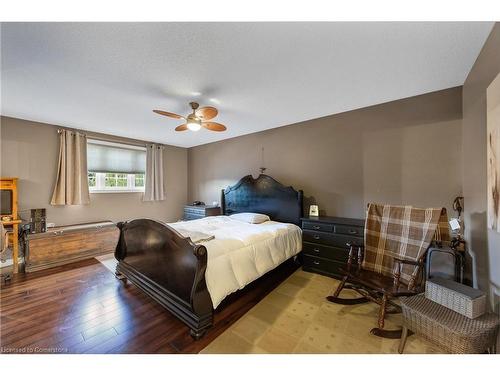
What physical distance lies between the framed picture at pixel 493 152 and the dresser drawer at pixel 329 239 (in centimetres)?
123

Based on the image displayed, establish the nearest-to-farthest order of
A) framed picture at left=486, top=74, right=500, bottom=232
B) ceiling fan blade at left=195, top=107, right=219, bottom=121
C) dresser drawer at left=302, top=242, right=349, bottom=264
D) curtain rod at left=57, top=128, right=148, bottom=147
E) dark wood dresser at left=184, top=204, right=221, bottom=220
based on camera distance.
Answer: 1. framed picture at left=486, top=74, right=500, bottom=232
2. ceiling fan blade at left=195, top=107, right=219, bottom=121
3. dresser drawer at left=302, top=242, right=349, bottom=264
4. curtain rod at left=57, top=128, right=148, bottom=147
5. dark wood dresser at left=184, top=204, right=221, bottom=220

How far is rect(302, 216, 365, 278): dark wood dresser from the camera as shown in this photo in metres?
2.60

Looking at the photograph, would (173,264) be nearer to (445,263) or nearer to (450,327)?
(450,327)

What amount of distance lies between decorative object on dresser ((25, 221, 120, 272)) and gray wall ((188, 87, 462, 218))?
302cm

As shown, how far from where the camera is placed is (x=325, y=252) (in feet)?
9.12

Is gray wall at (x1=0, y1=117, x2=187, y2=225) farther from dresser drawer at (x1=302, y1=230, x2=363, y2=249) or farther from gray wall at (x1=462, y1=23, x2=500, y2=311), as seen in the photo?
gray wall at (x1=462, y1=23, x2=500, y2=311)

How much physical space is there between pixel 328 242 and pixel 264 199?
4.54ft

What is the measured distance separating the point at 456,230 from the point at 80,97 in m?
4.58

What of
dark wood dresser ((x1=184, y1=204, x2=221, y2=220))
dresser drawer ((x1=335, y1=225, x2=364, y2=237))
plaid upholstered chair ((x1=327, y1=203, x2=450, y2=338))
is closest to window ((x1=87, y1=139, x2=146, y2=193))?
dark wood dresser ((x1=184, y1=204, x2=221, y2=220))

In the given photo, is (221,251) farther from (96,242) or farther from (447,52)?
(96,242)

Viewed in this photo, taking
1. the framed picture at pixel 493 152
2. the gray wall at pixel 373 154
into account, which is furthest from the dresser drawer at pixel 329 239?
the framed picture at pixel 493 152

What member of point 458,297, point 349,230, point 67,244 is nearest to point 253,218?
point 349,230
